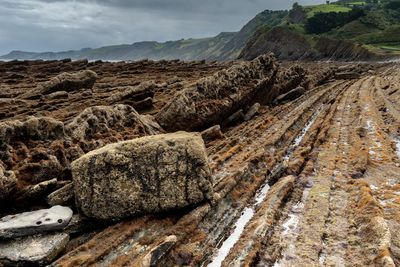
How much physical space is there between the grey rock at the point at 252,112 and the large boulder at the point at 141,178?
14474mm

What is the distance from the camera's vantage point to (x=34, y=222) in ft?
29.4

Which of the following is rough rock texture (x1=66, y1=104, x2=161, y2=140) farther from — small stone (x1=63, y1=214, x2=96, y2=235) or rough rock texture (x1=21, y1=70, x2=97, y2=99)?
rough rock texture (x1=21, y1=70, x2=97, y2=99)

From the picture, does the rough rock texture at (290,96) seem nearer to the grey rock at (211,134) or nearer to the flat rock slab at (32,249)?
the grey rock at (211,134)

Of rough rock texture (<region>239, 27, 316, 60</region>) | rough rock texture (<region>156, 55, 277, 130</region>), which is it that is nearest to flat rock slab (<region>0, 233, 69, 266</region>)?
rough rock texture (<region>156, 55, 277, 130</region>)

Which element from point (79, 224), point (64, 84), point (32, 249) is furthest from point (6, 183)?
point (64, 84)

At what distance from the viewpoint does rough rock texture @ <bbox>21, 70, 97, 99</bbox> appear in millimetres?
30422

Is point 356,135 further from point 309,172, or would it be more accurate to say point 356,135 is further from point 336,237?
point 336,237

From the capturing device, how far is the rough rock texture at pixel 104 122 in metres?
14.9

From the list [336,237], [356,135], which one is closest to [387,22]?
[356,135]

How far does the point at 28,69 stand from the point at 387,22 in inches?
6774

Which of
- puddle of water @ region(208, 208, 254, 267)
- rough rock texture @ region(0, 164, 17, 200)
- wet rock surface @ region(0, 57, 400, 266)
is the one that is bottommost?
puddle of water @ region(208, 208, 254, 267)

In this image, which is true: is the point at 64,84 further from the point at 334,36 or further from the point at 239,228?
the point at 334,36

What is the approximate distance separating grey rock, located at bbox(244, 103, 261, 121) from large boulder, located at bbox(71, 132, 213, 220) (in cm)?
1447

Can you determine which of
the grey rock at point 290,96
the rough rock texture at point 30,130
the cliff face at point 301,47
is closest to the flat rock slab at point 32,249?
the rough rock texture at point 30,130
